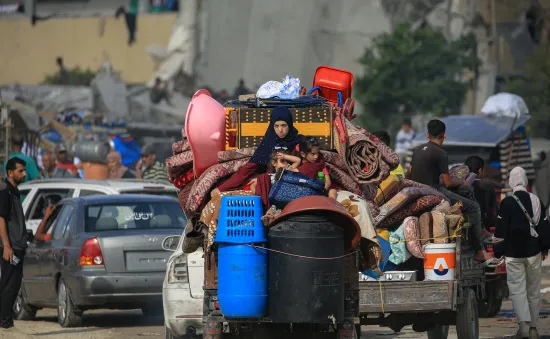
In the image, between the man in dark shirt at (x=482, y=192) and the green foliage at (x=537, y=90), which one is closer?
the man in dark shirt at (x=482, y=192)

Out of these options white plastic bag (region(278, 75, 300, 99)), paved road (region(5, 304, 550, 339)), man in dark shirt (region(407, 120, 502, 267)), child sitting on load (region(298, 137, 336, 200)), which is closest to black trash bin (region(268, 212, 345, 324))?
child sitting on load (region(298, 137, 336, 200))

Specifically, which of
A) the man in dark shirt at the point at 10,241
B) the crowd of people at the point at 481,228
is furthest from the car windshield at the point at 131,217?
the crowd of people at the point at 481,228

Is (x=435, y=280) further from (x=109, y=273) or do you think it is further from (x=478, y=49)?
(x=478, y=49)

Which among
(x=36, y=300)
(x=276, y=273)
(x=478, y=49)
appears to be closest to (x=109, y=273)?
(x=36, y=300)

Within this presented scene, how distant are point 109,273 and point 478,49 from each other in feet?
165

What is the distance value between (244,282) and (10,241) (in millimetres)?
6212

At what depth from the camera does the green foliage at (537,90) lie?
4938 centimetres

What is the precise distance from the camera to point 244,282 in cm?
803

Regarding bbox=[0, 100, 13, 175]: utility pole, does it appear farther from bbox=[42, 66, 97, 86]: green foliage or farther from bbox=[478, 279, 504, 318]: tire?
bbox=[42, 66, 97, 86]: green foliage

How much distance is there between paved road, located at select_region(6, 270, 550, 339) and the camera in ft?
43.6

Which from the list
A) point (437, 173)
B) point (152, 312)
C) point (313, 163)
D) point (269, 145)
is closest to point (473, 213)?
point (437, 173)

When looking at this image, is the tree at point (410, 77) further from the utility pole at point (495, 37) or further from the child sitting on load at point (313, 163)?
the child sitting on load at point (313, 163)

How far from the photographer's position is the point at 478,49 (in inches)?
2445

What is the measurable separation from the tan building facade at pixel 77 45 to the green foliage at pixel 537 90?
37.7 meters
